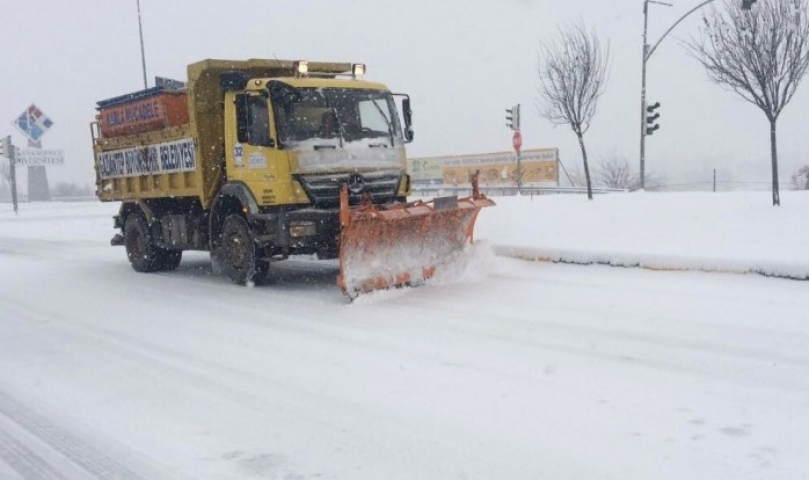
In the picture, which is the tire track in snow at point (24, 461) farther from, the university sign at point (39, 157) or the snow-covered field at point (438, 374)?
the university sign at point (39, 157)

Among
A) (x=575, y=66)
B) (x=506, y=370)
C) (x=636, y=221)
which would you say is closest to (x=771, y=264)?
(x=506, y=370)

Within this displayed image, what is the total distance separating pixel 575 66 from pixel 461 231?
1299 cm

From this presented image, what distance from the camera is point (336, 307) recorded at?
28.0ft

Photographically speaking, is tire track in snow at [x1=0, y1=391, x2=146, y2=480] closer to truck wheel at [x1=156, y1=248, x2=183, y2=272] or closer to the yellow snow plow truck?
the yellow snow plow truck

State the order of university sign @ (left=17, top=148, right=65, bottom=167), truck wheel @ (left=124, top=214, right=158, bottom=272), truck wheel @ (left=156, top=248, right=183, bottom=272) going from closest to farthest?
1. truck wheel @ (left=124, top=214, right=158, bottom=272)
2. truck wheel @ (left=156, top=248, right=183, bottom=272)
3. university sign @ (left=17, top=148, right=65, bottom=167)

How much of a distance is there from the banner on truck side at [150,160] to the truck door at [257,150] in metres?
1.13

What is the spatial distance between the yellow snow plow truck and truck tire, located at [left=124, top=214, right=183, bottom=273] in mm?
1083

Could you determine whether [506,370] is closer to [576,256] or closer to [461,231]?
[461,231]

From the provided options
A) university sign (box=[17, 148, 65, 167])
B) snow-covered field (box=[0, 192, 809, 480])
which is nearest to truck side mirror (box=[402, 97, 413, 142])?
snow-covered field (box=[0, 192, 809, 480])

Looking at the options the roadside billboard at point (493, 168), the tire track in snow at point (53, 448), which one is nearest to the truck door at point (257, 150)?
the tire track in snow at point (53, 448)

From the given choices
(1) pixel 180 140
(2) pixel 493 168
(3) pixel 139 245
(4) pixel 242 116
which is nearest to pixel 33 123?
(2) pixel 493 168

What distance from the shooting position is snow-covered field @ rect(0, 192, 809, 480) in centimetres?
406

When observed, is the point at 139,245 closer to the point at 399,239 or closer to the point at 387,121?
the point at 387,121

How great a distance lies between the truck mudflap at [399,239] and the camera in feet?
28.2
